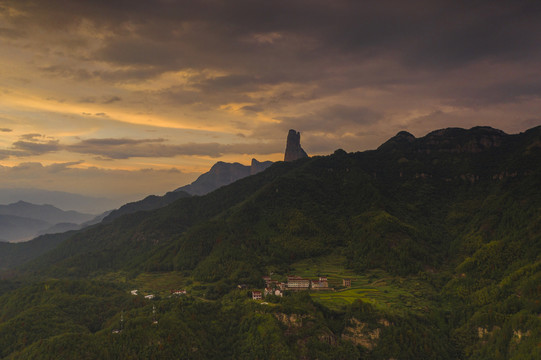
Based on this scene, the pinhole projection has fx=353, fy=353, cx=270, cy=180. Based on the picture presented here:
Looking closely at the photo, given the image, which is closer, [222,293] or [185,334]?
[185,334]

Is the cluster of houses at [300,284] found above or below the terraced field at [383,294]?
above

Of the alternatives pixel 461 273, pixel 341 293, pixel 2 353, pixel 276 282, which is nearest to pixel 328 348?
pixel 341 293

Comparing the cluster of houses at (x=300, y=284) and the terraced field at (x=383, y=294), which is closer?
the terraced field at (x=383, y=294)

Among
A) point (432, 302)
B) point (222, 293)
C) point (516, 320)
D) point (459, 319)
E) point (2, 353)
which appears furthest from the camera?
point (222, 293)

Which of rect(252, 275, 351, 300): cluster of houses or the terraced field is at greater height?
rect(252, 275, 351, 300): cluster of houses

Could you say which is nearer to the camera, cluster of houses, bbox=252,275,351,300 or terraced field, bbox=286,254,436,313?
terraced field, bbox=286,254,436,313

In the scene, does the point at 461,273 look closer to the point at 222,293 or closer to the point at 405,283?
the point at 405,283

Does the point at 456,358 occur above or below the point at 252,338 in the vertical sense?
below

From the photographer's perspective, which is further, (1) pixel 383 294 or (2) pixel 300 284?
(2) pixel 300 284

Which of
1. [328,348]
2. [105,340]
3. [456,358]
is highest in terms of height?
[105,340]

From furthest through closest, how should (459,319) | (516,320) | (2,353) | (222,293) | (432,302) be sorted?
(222,293) → (432,302) → (459,319) → (2,353) → (516,320)

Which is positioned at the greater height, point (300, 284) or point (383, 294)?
point (300, 284)
